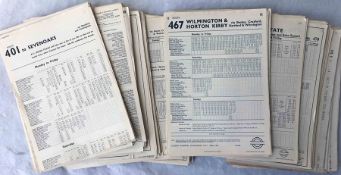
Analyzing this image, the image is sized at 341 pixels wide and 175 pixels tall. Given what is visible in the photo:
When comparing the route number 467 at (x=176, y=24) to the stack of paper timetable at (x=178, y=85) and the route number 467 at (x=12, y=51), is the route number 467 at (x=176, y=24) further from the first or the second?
the route number 467 at (x=12, y=51)

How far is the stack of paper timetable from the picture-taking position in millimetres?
717

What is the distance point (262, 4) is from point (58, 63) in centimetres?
39

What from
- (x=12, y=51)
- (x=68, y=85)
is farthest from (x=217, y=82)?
(x=12, y=51)

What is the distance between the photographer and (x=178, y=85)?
2.42 ft

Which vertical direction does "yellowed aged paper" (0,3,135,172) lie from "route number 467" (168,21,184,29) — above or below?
below

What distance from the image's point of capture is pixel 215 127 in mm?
738

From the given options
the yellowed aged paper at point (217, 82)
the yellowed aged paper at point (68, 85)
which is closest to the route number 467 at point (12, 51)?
the yellowed aged paper at point (68, 85)

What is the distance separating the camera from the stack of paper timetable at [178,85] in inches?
28.2

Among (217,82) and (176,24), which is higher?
(176,24)

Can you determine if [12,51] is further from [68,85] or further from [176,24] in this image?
[176,24]

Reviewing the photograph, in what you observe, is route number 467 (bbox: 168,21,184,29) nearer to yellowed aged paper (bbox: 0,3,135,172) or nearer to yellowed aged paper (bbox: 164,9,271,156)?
yellowed aged paper (bbox: 164,9,271,156)

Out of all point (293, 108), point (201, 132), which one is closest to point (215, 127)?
point (201, 132)

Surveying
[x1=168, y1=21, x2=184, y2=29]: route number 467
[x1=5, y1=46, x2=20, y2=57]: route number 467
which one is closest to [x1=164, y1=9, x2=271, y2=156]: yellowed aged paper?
[x1=168, y1=21, x2=184, y2=29]: route number 467

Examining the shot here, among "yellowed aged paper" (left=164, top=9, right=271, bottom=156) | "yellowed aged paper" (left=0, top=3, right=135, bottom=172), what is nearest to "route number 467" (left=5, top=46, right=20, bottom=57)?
"yellowed aged paper" (left=0, top=3, right=135, bottom=172)
